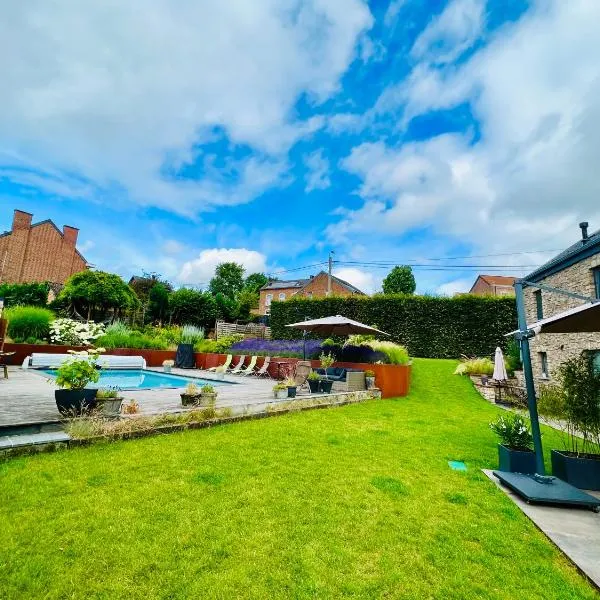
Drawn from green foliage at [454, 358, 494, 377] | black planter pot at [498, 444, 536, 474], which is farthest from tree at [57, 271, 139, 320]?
black planter pot at [498, 444, 536, 474]

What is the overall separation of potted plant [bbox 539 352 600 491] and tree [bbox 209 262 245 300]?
54.7 meters

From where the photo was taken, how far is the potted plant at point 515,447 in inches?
183

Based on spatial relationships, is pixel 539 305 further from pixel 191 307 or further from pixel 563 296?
pixel 191 307

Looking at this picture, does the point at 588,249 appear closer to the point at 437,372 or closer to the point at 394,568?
the point at 437,372

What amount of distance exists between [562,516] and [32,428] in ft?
21.5

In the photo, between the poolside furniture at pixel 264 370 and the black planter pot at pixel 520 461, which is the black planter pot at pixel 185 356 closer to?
the poolside furniture at pixel 264 370

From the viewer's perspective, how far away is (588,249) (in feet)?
38.3

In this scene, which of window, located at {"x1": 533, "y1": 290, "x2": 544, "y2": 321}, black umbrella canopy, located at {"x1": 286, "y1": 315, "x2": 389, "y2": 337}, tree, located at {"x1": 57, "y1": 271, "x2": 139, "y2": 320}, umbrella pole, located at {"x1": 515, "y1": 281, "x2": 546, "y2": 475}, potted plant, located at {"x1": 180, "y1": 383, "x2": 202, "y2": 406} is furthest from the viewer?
tree, located at {"x1": 57, "y1": 271, "x2": 139, "y2": 320}

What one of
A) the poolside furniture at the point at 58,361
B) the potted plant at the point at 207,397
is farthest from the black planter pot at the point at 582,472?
the poolside furniture at the point at 58,361

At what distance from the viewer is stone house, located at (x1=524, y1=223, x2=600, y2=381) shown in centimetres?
1152

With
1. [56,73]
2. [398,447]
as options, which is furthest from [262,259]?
[398,447]

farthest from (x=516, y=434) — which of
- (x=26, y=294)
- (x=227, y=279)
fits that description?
(x=227, y=279)

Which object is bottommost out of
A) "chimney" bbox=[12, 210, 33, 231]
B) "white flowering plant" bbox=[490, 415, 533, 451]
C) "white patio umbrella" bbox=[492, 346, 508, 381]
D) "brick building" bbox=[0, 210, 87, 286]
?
"white flowering plant" bbox=[490, 415, 533, 451]

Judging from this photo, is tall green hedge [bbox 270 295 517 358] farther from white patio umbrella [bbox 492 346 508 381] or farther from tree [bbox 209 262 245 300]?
tree [bbox 209 262 245 300]
